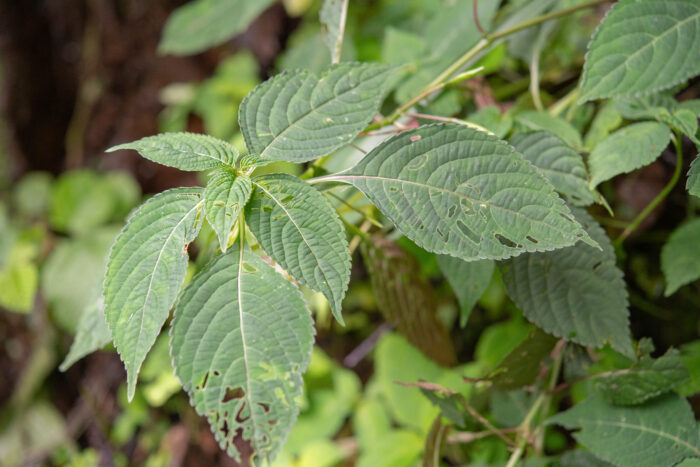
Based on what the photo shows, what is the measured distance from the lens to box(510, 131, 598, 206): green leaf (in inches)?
29.0

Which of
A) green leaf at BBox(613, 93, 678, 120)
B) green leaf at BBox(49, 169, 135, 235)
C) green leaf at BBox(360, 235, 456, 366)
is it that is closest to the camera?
green leaf at BBox(613, 93, 678, 120)

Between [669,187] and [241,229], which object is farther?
[669,187]

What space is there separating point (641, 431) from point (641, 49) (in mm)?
551

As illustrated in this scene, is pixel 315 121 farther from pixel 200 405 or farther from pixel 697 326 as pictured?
pixel 697 326

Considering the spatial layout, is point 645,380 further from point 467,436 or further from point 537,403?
point 467,436

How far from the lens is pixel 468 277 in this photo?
841 millimetres

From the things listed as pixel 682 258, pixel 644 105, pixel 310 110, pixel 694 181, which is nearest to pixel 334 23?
pixel 310 110

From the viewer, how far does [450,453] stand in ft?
4.00

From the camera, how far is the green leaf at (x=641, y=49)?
675 mm

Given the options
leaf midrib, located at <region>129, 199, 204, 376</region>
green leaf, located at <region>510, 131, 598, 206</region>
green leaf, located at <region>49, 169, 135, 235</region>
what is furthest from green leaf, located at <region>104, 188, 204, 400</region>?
green leaf, located at <region>49, 169, 135, 235</region>

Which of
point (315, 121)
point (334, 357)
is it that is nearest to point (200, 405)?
A: point (315, 121)

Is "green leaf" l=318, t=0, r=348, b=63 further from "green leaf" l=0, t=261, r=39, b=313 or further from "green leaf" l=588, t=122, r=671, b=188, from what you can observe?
"green leaf" l=0, t=261, r=39, b=313

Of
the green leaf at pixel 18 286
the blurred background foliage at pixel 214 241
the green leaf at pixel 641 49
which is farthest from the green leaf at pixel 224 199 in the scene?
the green leaf at pixel 18 286

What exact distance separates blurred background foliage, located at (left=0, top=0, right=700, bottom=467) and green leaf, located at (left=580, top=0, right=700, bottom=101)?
0.17 m
